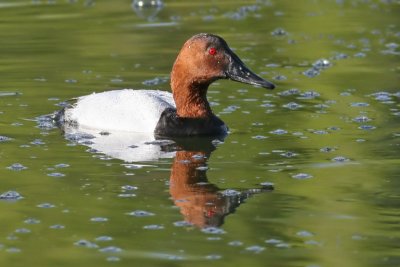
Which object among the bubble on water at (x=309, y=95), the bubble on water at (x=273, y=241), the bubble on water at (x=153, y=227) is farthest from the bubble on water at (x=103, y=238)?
the bubble on water at (x=309, y=95)

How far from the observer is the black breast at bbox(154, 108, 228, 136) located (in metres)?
11.3

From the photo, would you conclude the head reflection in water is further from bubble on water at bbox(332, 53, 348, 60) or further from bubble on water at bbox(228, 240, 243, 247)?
bubble on water at bbox(332, 53, 348, 60)

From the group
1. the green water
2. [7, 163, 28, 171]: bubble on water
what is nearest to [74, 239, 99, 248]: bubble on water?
the green water

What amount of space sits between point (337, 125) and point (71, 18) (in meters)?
8.16

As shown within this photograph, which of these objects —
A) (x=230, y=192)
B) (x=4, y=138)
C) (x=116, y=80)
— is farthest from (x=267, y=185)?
(x=116, y=80)

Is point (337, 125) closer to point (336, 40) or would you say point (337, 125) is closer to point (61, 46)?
point (336, 40)

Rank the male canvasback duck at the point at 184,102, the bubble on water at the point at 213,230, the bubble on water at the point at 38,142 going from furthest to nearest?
1. the male canvasback duck at the point at 184,102
2. the bubble on water at the point at 38,142
3. the bubble on water at the point at 213,230

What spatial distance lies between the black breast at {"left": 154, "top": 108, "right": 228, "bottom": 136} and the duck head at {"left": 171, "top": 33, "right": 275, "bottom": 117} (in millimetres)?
156

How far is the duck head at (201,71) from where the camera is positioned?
11.5 meters

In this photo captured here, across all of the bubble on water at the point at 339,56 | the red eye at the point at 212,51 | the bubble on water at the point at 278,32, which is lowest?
the bubble on water at the point at 339,56

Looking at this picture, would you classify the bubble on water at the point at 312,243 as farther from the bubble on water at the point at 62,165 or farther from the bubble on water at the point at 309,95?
the bubble on water at the point at 309,95

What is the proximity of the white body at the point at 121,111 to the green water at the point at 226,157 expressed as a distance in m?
0.43

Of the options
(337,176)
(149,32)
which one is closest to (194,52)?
(337,176)

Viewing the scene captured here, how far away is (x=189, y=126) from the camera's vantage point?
11.4 m
